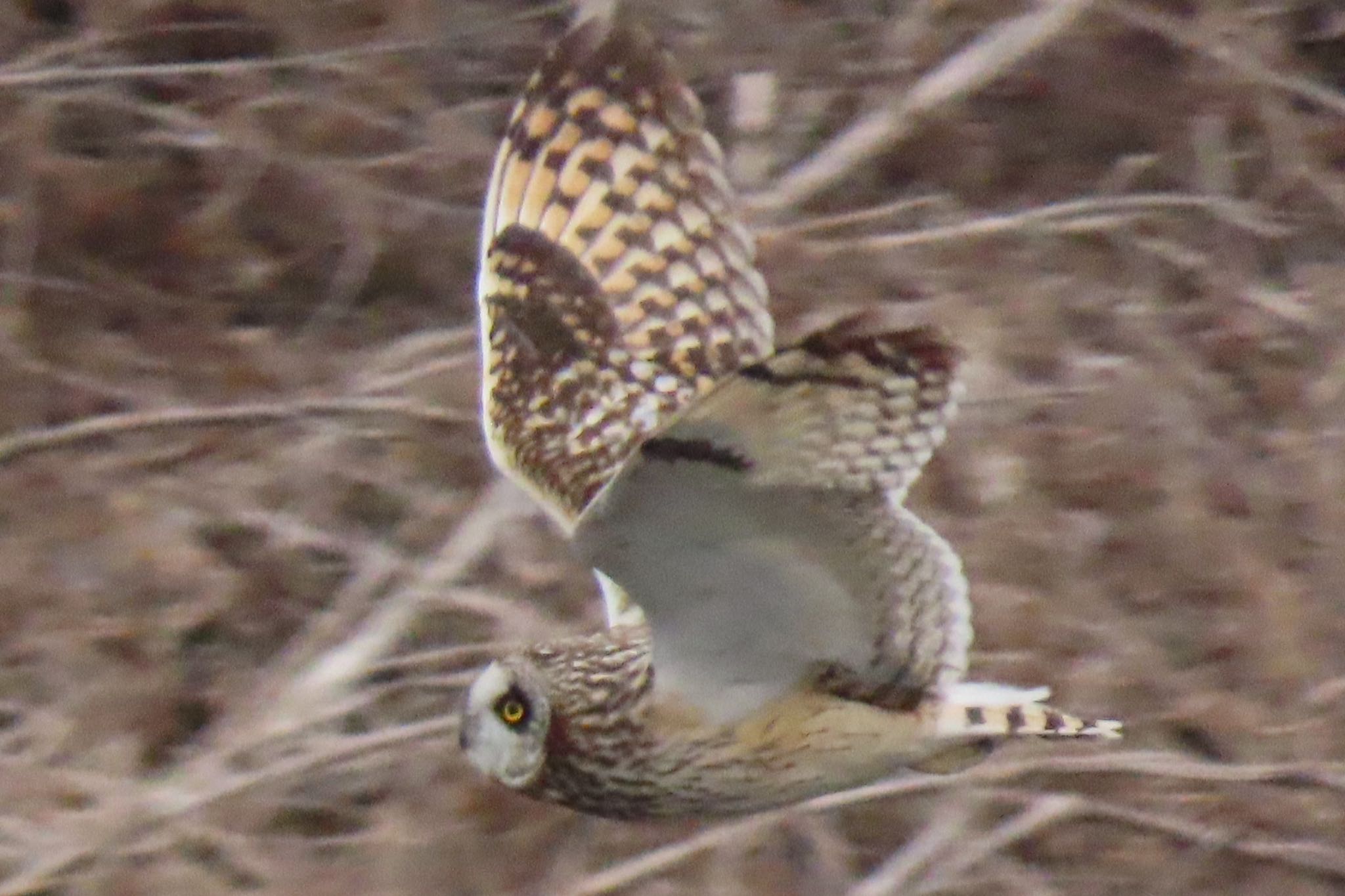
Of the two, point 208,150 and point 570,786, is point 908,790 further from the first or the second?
point 208,150

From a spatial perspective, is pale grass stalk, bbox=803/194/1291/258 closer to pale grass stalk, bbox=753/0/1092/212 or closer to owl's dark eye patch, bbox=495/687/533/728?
pale grass stalk, bbox=753/0/1092/212

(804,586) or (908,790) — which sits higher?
(804,586)

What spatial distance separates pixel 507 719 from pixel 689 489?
0.51 meters

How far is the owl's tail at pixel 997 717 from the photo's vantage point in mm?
3674

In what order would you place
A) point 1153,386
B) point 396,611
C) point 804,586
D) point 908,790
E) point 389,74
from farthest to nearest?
point 389,74 < point 1153,386 < point 396,611 < point 908,790 < point 804,586

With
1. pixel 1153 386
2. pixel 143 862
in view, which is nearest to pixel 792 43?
pixel 1153 386

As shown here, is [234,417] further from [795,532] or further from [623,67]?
[795,532]

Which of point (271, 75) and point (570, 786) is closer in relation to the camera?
point (570, 786)

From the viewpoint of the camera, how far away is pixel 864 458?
10.6 ft

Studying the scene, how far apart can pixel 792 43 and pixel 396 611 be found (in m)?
1.49

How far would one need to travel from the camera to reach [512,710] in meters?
3.64

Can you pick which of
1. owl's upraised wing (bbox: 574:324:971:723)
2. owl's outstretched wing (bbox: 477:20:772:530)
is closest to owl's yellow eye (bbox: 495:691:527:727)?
owl's upraised wing (bbox: 574:324:971:723)

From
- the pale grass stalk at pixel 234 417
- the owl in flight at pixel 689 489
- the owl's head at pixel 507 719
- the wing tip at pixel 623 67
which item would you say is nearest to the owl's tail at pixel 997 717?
the owl in flight at pixel 689 489

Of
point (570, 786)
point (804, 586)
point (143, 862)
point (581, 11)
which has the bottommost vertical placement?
point (143, 862)
